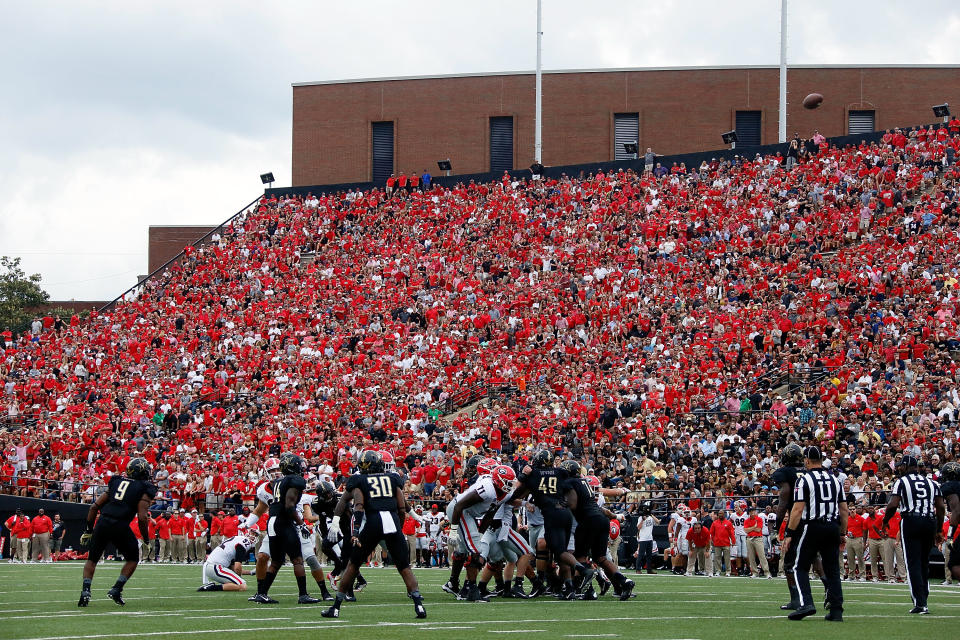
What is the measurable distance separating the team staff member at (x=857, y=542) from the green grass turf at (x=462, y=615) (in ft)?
10.5

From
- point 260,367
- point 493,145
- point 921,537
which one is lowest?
point 921,537

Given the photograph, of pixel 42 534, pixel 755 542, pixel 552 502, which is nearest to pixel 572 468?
pixel 552 502

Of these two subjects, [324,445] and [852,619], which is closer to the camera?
[852,619]

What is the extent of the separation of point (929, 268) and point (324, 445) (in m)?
14.7

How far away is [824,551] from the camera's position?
11.4 m

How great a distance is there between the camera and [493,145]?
4859cm

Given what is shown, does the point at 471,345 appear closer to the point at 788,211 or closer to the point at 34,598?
the point at 788,211

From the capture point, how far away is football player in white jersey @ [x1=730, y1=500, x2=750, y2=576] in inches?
885

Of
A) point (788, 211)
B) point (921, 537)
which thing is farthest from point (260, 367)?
point (921, 537)

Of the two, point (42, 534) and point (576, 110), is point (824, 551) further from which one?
point (576, 110)

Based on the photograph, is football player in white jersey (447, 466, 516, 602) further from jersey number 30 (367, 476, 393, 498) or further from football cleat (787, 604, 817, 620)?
football cleat (787, 604, 817, 620)

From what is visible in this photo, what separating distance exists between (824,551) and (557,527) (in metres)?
3.58

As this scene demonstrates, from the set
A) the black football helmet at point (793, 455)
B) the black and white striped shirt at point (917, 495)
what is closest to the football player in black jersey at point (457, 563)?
the black football helmet at point (793, 455)

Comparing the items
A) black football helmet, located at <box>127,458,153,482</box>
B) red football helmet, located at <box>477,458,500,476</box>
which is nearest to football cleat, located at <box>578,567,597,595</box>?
red football helmet, located at <box>477,458,500,476</box>
